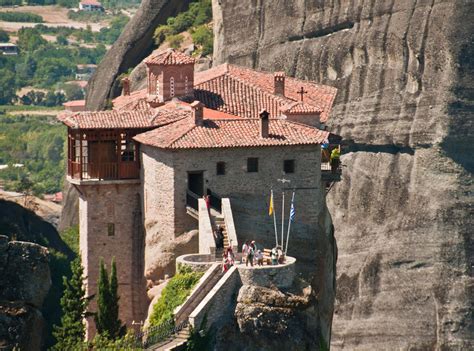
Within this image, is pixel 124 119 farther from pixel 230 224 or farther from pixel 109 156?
pixel 230 224

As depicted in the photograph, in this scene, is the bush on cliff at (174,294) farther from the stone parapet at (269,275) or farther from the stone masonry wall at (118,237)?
the stone masonry wall at (118,237)

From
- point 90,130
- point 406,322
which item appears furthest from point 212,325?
point 406,322

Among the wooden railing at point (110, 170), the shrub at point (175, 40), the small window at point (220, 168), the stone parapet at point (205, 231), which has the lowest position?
the stone parapet at point (205, 231)

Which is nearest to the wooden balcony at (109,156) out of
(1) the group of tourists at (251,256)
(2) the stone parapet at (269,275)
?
(1) the group of tourists at (251,256)

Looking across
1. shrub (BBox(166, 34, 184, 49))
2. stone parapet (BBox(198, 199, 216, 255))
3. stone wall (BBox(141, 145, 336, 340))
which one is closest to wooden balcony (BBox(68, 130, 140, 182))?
stone wall (BBox(141, 145, 336, 340))

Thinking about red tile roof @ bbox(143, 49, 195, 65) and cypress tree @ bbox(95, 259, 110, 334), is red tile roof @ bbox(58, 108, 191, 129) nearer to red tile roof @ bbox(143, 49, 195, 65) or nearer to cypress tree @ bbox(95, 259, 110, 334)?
red tile roof @ bbox(143, 49, 195, 65)

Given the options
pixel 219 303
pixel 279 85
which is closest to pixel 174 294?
pixel 219 303
